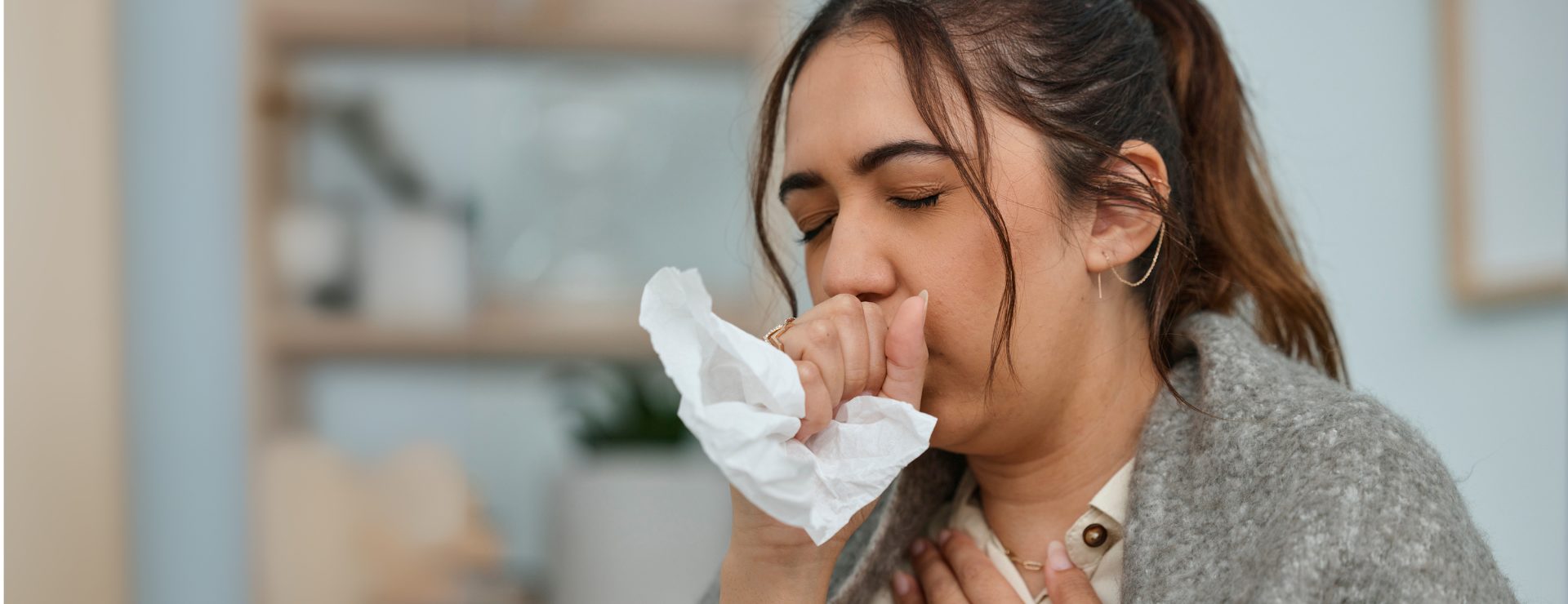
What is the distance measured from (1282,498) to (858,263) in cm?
31

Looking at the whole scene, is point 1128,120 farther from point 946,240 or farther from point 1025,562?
point 1025,562

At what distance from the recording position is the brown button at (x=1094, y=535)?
87 centimetres

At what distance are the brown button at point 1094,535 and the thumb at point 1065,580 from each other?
20 millimetres

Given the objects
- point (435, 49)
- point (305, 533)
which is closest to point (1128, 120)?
point (435, 49)

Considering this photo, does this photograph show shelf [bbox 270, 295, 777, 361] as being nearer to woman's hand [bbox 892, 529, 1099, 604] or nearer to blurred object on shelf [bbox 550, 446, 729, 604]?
blurred object on shelf [bbox 550, 446, 729, 604]

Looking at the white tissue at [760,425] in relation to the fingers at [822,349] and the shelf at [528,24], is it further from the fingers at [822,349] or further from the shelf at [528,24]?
the shelf at [528,24]

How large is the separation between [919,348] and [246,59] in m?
1.28

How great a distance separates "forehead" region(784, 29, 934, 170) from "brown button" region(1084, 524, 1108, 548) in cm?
31

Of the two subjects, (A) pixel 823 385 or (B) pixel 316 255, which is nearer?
(A) pixel 823 385

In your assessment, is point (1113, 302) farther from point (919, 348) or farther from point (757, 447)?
point (757, 447)

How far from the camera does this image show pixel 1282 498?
0.72 m

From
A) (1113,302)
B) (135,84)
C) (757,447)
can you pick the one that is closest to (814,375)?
(757,447)

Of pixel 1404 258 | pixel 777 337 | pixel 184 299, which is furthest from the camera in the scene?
pixel 184 299

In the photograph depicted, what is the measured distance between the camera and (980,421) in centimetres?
87
